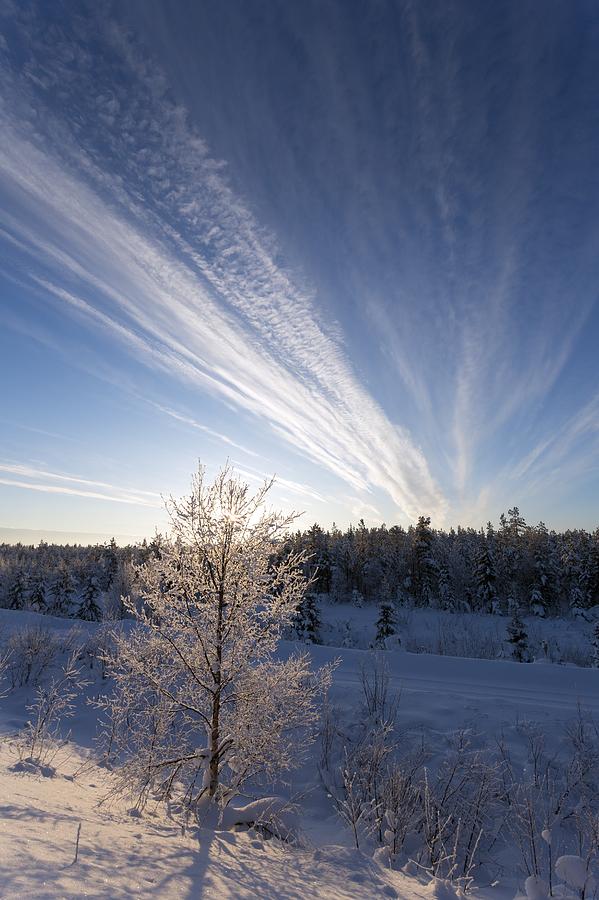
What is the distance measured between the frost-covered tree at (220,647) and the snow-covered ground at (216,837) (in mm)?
885

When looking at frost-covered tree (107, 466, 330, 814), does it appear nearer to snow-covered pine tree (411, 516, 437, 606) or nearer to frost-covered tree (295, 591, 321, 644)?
frost-covered tree (295, 591, 321, 644)

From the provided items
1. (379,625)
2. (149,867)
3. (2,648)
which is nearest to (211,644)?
(149,867)

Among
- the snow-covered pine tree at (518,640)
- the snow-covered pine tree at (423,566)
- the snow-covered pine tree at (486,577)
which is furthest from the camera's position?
the snow-covered pine tree at (423,566)

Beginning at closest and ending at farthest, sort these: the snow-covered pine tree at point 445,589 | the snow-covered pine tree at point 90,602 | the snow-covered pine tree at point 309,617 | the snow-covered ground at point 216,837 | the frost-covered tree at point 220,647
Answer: the snow-covered ground at point 216,837 → the frost-covered tree at point 220,647 → the snow-covered pine tree at point 309,617 → the snow-covered pine tree at point 90,602 → the snow-covered pine tree at point 445,589

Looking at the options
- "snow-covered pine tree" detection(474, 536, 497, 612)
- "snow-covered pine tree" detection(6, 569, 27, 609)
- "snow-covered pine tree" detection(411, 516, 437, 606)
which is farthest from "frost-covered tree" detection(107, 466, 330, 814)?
"snow-covered pine tree" detection(6, 569, 27, 609)

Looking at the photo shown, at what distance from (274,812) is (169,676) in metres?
2.37

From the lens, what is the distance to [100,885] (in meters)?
3.41

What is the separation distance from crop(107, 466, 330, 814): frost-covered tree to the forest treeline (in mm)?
37786

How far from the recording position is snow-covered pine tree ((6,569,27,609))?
6116cm

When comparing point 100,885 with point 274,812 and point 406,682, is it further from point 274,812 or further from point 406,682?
point 406,682

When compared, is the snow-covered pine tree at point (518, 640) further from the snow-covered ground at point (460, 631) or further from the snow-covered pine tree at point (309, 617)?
the snow-covered pine tree at point (309, 617)

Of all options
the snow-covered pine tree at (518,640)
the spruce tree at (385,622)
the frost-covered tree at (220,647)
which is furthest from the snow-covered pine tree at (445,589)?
the frost-covered tree at (220,647)

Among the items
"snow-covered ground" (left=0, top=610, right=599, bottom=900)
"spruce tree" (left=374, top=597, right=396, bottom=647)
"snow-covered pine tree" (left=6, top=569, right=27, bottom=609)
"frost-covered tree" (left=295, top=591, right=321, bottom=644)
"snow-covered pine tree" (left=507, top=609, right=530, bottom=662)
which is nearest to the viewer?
"snow-covered ground" (left=0, top=610, right=599, bottom=900)

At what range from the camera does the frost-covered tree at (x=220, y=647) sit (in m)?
6.92
